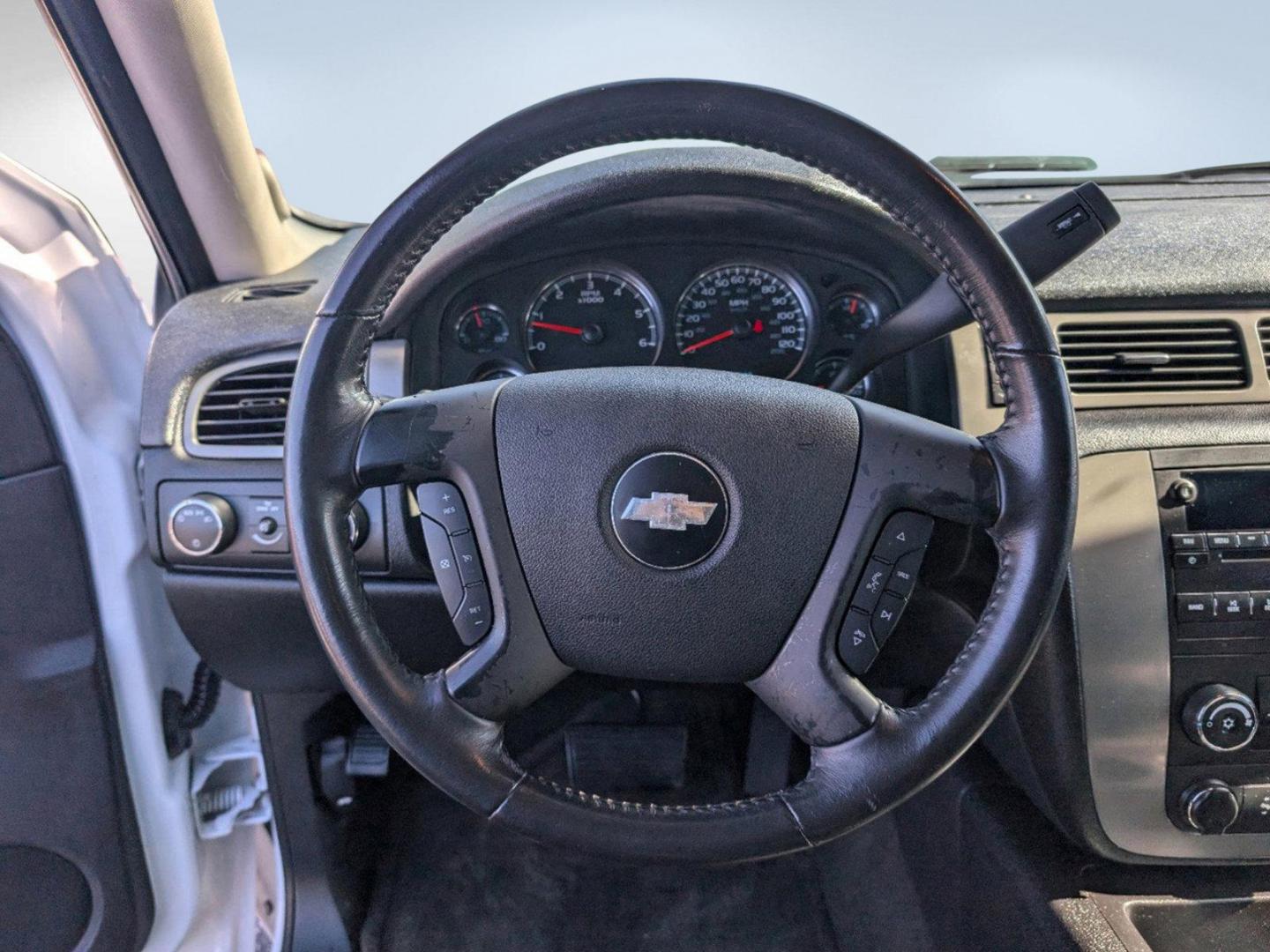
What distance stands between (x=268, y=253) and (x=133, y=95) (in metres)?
0.25

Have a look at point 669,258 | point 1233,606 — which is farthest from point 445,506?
point 1233,606

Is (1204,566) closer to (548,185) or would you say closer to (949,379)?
(949,379)

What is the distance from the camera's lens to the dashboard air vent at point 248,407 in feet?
4.01

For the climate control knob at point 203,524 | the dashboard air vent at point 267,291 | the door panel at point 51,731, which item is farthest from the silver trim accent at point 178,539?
the dashboard air vent at point 267,291

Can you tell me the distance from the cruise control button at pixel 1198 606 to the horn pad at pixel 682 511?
→ 1.65 ft

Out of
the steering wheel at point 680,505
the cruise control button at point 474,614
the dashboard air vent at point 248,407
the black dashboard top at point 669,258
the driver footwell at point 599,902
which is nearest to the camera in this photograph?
the steering wheel at point 680,505

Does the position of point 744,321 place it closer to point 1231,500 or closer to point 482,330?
point 482,330

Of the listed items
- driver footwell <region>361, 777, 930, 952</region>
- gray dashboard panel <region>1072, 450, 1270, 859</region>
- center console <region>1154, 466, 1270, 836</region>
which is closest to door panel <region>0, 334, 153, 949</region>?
driver footwell <region>361, 777, 930, 952</region>

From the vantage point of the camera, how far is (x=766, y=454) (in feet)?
2.91

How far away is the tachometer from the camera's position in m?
1.25

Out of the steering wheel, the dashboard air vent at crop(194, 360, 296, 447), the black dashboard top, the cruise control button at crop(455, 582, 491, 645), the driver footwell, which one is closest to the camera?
the steering wheel

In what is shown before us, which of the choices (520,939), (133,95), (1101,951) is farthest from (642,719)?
(133,95)

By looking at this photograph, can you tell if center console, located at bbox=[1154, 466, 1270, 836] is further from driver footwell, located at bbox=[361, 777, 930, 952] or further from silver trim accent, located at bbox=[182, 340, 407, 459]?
silver trim accent, located at bbox=[182, 340, 407, 459]

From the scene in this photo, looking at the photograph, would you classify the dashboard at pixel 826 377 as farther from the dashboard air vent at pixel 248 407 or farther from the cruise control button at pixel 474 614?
the cruise control button at pixel 474 614
